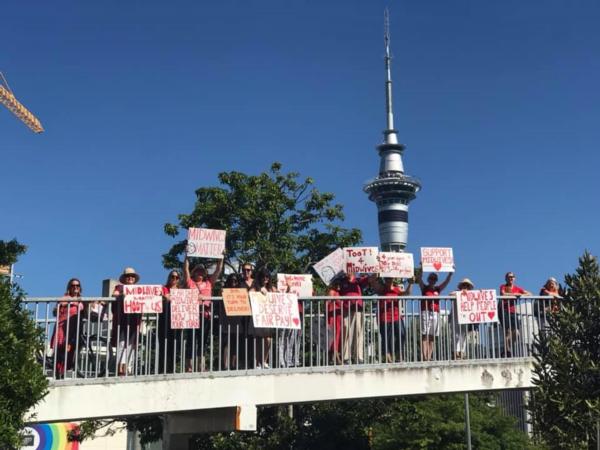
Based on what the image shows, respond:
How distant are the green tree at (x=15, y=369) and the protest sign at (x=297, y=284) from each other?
173 inches

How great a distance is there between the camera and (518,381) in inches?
570

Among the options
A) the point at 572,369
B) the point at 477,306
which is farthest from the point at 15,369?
the point at 572,369

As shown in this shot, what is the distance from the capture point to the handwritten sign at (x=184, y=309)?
1173 centimetres

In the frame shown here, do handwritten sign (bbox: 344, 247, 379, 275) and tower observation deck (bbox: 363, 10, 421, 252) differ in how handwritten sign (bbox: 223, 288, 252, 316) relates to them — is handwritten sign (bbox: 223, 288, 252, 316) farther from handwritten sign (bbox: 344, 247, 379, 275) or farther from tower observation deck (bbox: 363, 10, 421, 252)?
tower observation deck (bbox: 363, 10, 421, 252)

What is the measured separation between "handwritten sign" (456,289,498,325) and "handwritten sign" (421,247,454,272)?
67cm

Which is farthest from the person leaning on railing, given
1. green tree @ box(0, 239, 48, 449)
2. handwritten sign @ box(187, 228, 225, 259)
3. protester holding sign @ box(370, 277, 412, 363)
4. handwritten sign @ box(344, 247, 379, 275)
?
protester holding sign @ box(370, 277, 412, 363)

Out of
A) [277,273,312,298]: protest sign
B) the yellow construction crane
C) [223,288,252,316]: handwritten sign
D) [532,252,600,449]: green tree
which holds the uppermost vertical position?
the yellow construction crane

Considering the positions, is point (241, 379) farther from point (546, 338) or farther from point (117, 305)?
point (546, 338)

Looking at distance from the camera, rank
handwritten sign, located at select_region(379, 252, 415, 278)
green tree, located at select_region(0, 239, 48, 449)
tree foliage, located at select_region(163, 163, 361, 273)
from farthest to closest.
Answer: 1. tree foliage, located at select_region(163, 163, 361, 273)
2. handwritten sign, located at select_region(379, 252, 415, 278)
3. green tree, located at select_region(0, 239, 48, 449)

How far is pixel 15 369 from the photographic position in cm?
949

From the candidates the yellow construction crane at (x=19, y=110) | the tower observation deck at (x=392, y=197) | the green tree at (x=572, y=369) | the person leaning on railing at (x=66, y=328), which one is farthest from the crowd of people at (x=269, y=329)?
the tower observation deck at (x=392, y=197)

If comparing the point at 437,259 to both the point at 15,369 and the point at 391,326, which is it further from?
the point at 15,369

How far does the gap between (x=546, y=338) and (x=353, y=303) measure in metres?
3.39

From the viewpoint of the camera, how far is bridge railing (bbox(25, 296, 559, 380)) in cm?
1143
